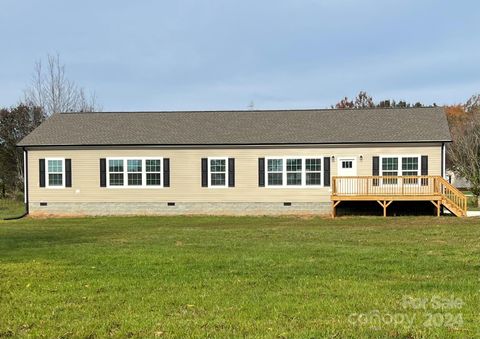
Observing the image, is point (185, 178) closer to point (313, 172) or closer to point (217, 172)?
point (217, 172)

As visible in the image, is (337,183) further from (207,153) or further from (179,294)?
(179,294)

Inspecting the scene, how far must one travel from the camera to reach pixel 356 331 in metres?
4.55

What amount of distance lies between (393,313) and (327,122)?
1951 centimetres

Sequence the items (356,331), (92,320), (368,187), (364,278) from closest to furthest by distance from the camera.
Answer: (356,331) → (92,320) → (364,278) → (368,187)

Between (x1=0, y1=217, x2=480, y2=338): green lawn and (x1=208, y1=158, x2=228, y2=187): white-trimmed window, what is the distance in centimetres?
1097

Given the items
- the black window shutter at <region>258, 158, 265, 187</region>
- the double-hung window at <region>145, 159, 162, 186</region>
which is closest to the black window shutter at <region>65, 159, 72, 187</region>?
the double-hung window at <region>145, 159, 162, 186</region>

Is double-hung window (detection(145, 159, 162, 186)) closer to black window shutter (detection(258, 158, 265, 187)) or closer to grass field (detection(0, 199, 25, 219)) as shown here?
black window shutter (detection(258, 158, 265, 187))

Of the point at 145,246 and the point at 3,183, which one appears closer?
the point at 145,246

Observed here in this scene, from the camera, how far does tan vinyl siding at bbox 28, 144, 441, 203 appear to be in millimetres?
22266

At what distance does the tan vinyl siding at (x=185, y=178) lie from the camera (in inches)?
877

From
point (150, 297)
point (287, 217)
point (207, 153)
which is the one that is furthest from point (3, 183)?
point (150, 297)

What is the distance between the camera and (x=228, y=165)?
22.7 meters

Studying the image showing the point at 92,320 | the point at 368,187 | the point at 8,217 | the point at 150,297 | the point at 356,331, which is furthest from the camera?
the point at 8,217

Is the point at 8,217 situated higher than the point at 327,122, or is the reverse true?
the point at 327,122
